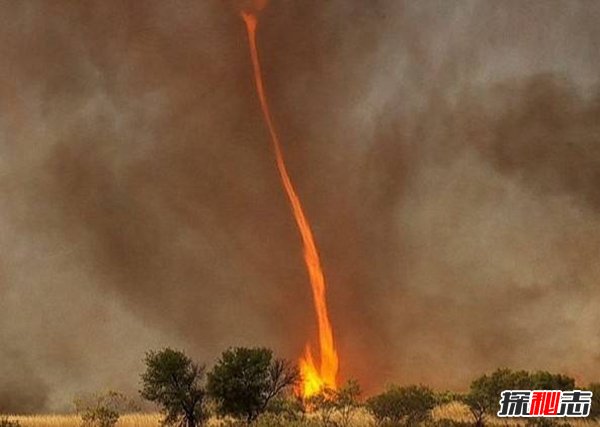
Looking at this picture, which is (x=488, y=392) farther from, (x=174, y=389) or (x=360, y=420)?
(x=174, y=389)

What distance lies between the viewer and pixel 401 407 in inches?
2451

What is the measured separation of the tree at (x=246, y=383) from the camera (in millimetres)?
55000

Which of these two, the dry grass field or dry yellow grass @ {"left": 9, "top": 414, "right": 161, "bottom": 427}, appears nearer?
the dry grass field

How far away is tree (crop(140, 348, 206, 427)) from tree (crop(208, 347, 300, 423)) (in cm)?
144

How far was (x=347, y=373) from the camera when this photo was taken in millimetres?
105188

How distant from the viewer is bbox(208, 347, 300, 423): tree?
2165 inches

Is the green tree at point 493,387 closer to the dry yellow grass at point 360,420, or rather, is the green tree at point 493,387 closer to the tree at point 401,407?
the dry yellow grass at point 360,420

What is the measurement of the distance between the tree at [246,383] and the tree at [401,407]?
944 centimetres

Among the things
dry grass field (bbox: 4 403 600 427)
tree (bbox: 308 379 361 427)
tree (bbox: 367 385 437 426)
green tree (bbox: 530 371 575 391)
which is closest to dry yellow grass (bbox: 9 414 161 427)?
dry grass field (bbox: 4 403 600 427)

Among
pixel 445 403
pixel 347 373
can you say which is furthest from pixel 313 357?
pixel 445 403

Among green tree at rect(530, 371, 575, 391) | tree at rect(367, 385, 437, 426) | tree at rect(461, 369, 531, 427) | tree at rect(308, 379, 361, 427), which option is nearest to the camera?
tree at rect(367, 385, 437, 426)

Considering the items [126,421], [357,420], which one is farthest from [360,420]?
[126,421]

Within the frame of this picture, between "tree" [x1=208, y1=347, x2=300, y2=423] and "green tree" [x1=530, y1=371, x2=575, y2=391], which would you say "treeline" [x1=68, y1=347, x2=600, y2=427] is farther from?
"green tree" [x1=530, y1=371, x2=575, y2=391]

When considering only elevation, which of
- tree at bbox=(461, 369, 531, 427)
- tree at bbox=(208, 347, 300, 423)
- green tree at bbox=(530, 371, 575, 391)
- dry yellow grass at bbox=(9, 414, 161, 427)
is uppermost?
green tree at bbox=(530, 371, 575, 391)
